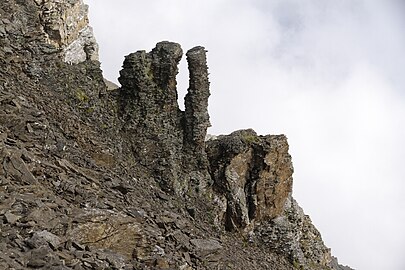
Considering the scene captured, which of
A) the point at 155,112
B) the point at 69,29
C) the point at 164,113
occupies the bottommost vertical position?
the point at 155,112

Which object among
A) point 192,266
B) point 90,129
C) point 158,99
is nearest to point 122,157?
point 90,129

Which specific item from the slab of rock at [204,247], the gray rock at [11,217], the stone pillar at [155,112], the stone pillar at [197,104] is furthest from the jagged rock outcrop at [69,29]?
the gray rock at [11,217]

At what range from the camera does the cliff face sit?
46.4 feet

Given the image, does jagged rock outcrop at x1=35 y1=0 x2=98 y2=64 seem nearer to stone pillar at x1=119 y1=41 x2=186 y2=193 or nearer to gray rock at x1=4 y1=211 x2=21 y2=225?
stone pillar at x1=119 y1=41 x2=186 y2=193

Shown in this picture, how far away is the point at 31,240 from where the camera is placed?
12.1m

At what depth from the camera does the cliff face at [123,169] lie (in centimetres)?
1414

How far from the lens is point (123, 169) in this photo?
80.9 ft

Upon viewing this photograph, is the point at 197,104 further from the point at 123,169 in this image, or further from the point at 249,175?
the point at 123,169

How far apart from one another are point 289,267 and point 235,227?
3.90m

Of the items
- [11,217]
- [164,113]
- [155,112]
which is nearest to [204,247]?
[11,217]

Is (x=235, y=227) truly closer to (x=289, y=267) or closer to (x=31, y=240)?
(x=289, y=267)

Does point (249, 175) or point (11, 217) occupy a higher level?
point (249, 175)

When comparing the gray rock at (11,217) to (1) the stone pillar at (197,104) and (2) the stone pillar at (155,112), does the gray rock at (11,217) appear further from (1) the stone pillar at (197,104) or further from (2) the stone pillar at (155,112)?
(1) the stone pillar at (197,104)

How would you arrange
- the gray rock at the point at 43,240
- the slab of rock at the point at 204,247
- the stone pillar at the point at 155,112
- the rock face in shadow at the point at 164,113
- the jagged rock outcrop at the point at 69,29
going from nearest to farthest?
1. the gray rock at the point at 43,240
2. the slab of rock at the point at 204,247
3. the stone pillar at the point at 155,112
4. the rock face in shadow at the point at 164,113
5. the jagged rock outcrop at the point at 69,29
